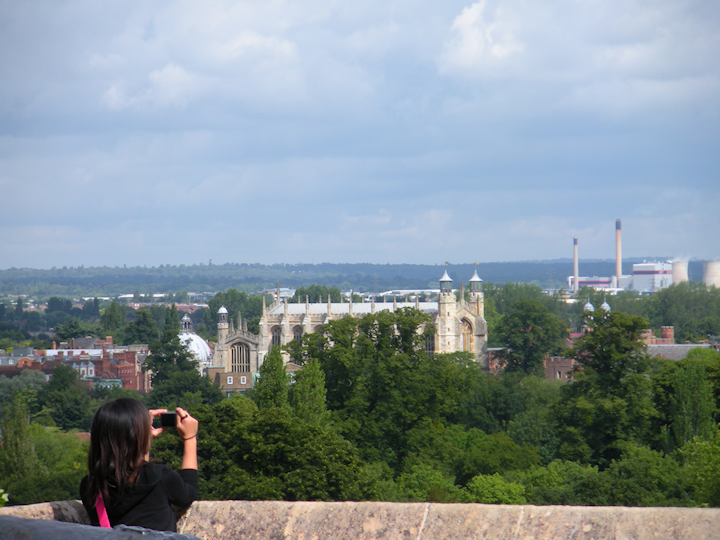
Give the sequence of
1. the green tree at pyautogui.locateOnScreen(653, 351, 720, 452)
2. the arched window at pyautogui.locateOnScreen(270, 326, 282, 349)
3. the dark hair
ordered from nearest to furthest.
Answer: the dark hair
the green tree at pyautogui.locateOnScreen(653, 351, 720, 452)
the arched window at pyautogui.locateOnScreen(270, 326, 282, 349)

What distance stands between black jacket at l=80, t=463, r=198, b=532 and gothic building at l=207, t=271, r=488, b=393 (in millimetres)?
76643

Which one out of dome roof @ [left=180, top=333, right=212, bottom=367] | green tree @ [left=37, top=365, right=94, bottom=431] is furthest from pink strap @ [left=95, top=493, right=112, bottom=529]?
dome roof @ [left=180, top=333, right=212, bottom=367]

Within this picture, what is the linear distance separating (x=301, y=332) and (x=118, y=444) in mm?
83152

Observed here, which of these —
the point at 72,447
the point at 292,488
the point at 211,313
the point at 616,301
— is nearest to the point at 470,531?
the point at 292,488

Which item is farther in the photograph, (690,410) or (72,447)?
(72,447)

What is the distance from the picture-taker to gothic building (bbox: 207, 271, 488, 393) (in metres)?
83.1

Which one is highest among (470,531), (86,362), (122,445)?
(122,445)

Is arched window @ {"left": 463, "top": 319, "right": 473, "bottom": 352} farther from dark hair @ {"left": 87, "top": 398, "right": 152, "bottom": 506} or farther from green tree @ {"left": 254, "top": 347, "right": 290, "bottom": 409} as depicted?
dark hair @ {"left": 87, "top": 398, "right": 152, "bottom": 506}

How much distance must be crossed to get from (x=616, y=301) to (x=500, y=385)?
86.0 metres

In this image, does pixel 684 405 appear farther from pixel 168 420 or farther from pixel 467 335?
pixel 467 335

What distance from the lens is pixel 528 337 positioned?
243 ft

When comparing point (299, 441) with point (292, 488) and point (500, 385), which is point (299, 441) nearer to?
point (292, 488)

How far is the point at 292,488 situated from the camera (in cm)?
2658

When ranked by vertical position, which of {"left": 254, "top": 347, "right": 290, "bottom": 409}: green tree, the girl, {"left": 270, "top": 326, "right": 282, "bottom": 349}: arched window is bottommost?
{"left": 270, "top": 326, "right": 282, "bottom": 349}: arched window
